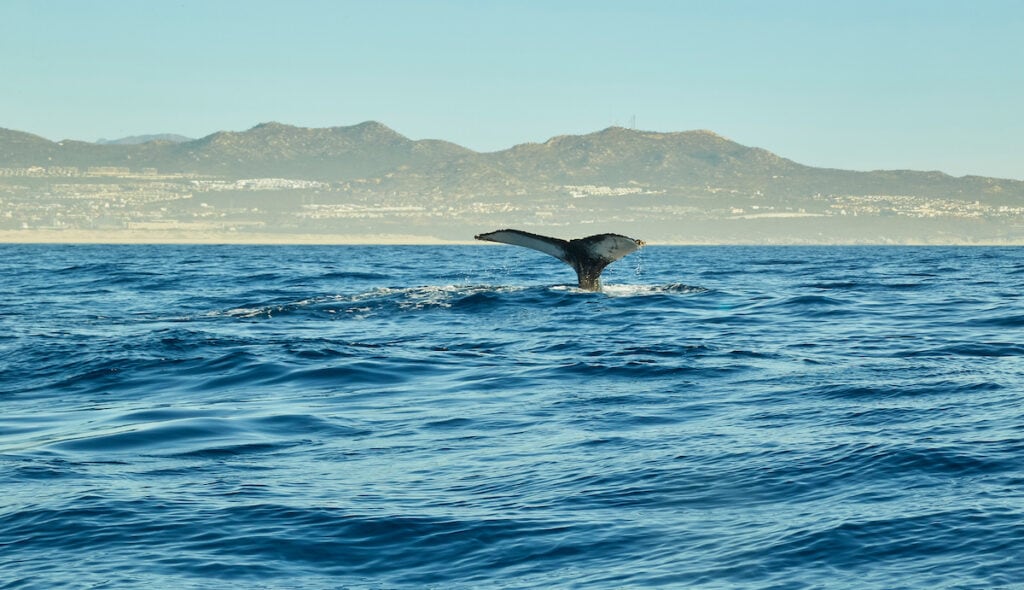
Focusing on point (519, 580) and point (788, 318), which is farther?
point (788, 318)

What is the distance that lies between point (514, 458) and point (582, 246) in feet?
46.9

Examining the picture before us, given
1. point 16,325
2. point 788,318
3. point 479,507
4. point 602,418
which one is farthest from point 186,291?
point 479,507

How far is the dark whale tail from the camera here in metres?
20.8

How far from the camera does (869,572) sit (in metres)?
5.86

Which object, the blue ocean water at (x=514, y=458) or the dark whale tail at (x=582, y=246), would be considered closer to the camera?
the blue ocean water at (x=514, y=458)

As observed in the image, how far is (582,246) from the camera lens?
23141 mm

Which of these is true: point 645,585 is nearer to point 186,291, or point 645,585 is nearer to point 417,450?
point 417,450

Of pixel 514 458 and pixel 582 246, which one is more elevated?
pixel 582 246

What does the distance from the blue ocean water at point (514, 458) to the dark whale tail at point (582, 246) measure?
1.98 m

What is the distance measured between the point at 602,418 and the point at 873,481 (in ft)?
10.8

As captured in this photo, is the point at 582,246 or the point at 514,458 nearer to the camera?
the point at 514,458

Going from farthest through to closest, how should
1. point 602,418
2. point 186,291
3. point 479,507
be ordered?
point 186,291, point 602,418, point 479,507

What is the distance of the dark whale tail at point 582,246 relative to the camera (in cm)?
2083

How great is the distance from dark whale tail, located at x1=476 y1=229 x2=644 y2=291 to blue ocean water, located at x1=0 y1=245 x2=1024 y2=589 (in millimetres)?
1982
